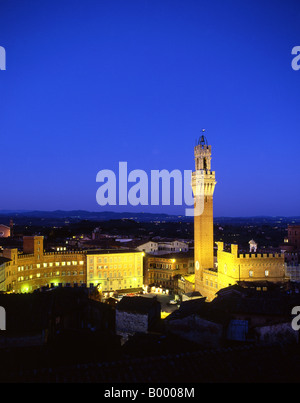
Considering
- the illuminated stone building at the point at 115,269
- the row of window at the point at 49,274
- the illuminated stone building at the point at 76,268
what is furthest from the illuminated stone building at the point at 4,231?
the illuminated stone building at the point at 115,269

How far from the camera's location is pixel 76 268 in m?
57.9

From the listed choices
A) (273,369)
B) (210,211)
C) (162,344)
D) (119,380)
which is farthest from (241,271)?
(119,380)

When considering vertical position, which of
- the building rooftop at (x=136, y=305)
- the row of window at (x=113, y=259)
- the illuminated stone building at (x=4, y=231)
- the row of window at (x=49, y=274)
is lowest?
the row of window at (x=49, y=274)

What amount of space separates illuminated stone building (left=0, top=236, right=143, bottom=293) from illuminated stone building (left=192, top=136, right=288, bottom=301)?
1478cm

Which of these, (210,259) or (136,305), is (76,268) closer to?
(210,259)

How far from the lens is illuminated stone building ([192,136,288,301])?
41094mm

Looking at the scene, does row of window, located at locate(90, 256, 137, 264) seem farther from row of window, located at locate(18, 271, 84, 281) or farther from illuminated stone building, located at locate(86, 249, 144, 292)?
row of window, located at locate(18, 271, 84, 281)

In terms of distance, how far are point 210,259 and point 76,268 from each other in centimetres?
2301

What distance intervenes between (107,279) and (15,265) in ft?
49.2

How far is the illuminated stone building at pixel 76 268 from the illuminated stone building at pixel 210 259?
48.5ft

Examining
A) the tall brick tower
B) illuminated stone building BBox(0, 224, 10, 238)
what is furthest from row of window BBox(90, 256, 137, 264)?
illuminated stone building BBox(0, 224, 10, 238)

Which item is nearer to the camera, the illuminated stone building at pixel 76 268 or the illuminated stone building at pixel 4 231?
the illuminated stone building at pixel 76 268

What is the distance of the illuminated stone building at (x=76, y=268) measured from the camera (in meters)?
→ 54.2

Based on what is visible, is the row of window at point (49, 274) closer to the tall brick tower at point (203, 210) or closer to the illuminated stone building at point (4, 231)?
the tall brick tower at point (203, 210)
